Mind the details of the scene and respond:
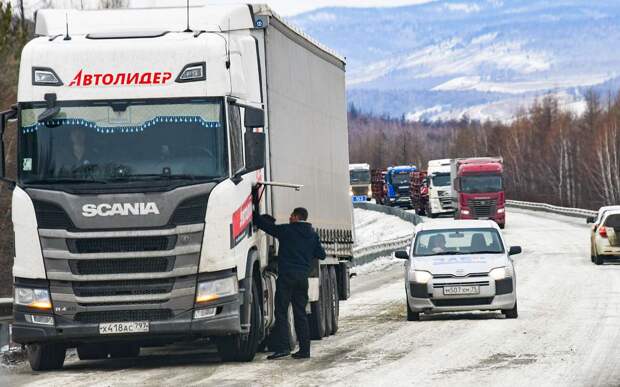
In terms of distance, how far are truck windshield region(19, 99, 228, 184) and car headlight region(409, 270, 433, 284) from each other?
7.99 metres

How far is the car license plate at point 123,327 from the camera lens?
14.2 meters

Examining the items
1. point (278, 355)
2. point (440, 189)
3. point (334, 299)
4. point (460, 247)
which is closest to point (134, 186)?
point (278, 355)

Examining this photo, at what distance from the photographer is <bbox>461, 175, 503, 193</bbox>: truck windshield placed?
6228 centimetres

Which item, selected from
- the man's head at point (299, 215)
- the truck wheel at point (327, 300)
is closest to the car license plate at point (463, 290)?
the truck wheel at point (327, 300)

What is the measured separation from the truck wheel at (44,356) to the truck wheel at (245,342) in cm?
172

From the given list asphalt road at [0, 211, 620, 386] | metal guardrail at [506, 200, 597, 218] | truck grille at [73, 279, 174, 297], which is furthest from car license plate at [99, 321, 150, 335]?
metal guardrail at [506, 200, 597, 218]

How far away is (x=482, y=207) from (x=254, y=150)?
4850cm

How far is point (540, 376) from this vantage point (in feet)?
43.1

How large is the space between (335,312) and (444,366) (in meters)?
5.55

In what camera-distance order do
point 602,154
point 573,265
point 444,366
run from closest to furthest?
point 444,366
point 573,265
point 602,154

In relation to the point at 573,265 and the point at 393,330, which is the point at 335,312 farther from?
the point at 573,265

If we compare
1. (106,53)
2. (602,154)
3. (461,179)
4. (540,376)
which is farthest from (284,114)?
(602,154)

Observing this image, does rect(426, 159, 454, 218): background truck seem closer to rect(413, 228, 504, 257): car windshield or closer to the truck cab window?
rect(413, 228, 504, 257): car windshield

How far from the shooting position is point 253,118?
14.2m
